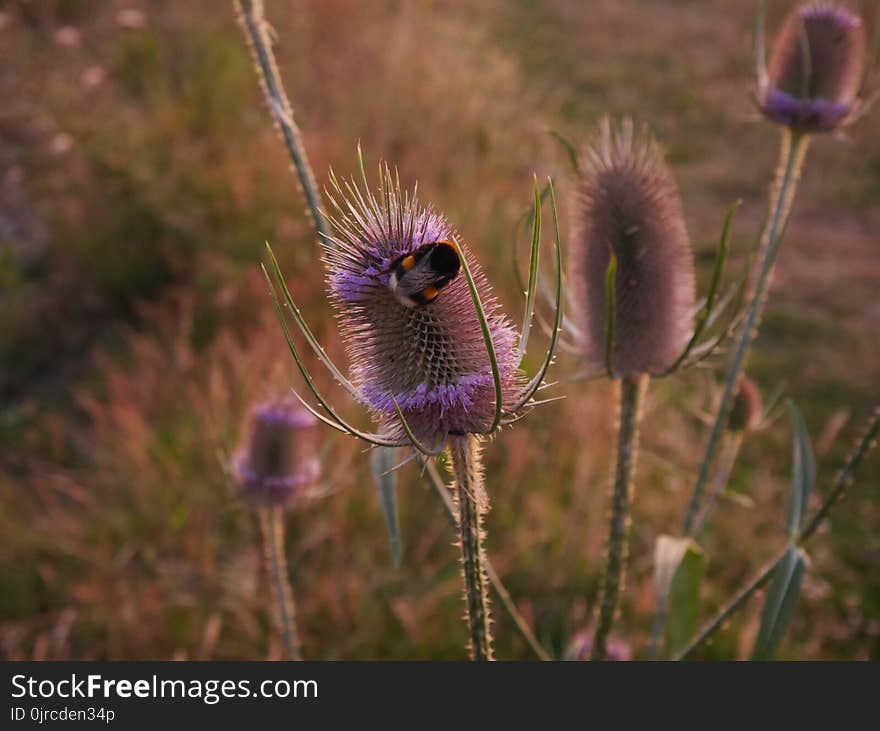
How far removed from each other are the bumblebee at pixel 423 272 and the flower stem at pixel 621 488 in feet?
2.44

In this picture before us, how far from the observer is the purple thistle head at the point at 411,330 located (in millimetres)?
1293

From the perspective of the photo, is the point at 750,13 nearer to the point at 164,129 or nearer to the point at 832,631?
the point at 164,129

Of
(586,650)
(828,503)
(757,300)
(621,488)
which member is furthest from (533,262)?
(586,650)

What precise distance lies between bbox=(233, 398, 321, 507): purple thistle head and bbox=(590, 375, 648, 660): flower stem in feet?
3.54

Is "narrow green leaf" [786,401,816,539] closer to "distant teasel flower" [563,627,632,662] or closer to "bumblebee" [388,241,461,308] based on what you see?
"distant teasel flower" [563,627,632,662]

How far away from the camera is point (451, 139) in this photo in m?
6.95

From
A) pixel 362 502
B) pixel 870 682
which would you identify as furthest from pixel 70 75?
pixel 870 682

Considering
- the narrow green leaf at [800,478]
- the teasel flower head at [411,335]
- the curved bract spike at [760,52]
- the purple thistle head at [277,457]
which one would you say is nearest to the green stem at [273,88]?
the teasel flower head at [411,335]

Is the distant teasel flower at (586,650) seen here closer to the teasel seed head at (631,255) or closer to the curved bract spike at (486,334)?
the teasel seed head at (631,255)

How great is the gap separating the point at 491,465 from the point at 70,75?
471 cm

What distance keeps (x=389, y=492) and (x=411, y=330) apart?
1.65 ft

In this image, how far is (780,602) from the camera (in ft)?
5.63

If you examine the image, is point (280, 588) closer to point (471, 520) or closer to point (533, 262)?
point (471, 520)

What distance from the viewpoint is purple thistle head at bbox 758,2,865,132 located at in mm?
2381
